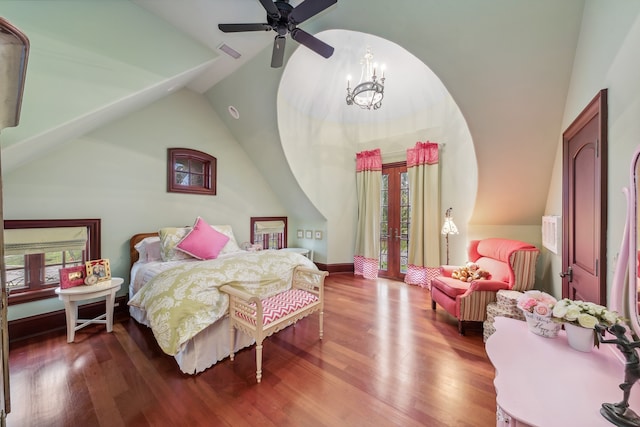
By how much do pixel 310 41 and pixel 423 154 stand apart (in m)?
2.73

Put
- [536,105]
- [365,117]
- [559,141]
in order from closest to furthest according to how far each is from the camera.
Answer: [536,105]
[559,141]
[365,117]

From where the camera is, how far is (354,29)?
6.95ft

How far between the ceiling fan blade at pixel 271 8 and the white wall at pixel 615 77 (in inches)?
80.9

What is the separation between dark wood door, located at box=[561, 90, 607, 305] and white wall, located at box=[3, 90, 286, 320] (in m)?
4.33

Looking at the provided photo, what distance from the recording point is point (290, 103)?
380cm

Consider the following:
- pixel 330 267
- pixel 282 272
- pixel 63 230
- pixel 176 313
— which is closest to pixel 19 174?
pixel 63 230

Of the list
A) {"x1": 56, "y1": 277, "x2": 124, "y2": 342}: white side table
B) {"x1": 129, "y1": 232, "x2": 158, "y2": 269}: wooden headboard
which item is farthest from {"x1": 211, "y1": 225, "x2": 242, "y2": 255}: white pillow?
{"x1": 56, "y1": 277, "x2": 124, "y2": 342}: white side table

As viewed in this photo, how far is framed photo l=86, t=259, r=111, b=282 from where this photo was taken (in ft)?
8.31

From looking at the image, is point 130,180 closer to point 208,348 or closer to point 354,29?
point 208,348

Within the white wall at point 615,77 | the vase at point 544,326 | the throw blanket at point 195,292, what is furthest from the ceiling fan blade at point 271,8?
the vase at point 544,326

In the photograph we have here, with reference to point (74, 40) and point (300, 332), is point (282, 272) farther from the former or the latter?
point (74, 40)

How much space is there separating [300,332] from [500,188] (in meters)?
→ 2.98

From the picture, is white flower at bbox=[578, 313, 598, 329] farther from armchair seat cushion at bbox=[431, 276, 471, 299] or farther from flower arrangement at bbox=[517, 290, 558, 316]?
armchair seat cushion at bbox=[431, 276, 471, 299]

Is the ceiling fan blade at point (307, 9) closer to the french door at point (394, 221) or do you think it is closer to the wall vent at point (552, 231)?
the wall vent at point (552, 231)
